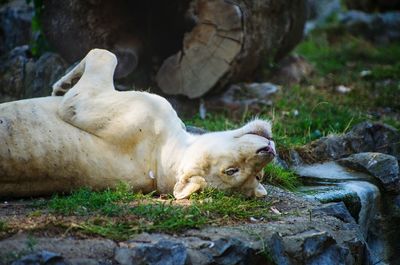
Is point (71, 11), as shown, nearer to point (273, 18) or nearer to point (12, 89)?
point (12, 89)

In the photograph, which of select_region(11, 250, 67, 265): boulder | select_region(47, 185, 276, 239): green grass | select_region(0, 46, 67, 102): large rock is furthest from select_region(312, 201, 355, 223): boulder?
select_region(0, 46, 67, 102): large rock

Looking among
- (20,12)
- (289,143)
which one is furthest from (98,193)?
(20,12)

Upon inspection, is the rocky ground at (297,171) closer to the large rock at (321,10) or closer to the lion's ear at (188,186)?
the lion's ear at (188,186)

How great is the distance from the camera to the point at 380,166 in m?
6.55

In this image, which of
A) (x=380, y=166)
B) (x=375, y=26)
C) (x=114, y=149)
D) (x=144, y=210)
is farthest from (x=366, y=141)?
(x=375, y=26)

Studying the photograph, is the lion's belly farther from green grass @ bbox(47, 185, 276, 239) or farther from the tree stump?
the tree stump

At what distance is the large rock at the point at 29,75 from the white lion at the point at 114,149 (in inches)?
134

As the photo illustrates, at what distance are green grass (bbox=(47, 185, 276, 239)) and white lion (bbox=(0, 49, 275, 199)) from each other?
122 mm

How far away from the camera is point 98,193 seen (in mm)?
5000

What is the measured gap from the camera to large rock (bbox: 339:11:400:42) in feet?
49.8

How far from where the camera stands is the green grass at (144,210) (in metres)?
4.27

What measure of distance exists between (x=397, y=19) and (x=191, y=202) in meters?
12.0

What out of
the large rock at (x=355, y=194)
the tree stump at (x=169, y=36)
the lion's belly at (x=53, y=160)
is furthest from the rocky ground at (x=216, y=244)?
the tree stump at (x=169, y=36)

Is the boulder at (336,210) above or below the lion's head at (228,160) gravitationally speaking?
below
